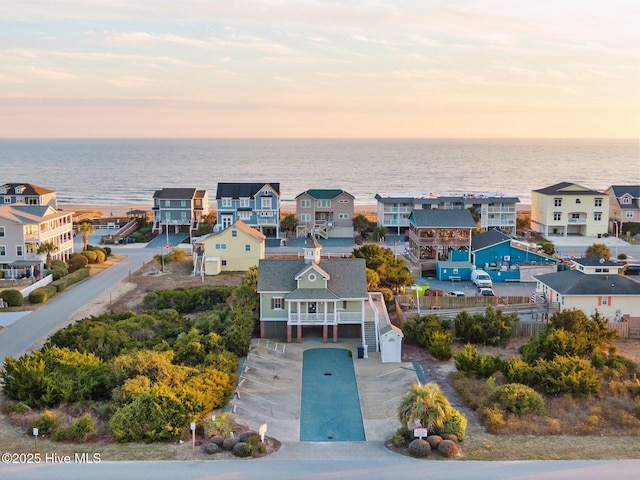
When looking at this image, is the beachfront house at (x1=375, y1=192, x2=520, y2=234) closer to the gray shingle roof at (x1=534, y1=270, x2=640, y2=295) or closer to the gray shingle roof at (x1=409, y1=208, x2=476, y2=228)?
the gray shingle roof at (x1=409, y1=208, x2=476, y2=228)

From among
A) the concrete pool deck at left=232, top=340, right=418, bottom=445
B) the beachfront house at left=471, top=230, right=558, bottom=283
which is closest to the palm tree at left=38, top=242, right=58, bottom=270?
the concrete pool deck at left=232, top=340, right=418, bottom=445

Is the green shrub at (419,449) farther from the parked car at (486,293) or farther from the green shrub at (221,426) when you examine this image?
the parked car at (486,293)

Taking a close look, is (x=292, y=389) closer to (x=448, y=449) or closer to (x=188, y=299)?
(x=448, y=449)

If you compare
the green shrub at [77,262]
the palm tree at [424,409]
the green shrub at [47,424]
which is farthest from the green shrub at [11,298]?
the palm tree at [424,409]

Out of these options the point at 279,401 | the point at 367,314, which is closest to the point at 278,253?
the point at 367,314

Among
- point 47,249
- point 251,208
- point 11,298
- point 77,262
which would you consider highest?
point 251,208

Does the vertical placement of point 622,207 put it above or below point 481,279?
above

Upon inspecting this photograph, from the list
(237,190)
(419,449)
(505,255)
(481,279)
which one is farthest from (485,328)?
(237,190)
